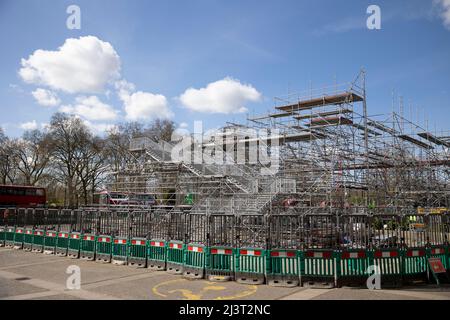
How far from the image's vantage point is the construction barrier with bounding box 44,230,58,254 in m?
15.7

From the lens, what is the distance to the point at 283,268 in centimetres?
960

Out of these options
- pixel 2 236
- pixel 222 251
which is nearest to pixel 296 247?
pixel 222 251

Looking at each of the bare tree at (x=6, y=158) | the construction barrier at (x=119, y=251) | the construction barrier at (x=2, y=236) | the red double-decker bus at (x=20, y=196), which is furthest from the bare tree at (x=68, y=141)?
the construction barrier at (x=119, y=251)

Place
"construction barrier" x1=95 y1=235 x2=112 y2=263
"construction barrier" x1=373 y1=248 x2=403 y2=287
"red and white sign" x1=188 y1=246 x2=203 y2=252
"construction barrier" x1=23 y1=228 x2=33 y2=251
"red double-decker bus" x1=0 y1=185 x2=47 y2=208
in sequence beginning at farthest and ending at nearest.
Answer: "red double-decker bus" x1=0 y1=185 x2=47 y2=208 → "construction barrier" x1=23 y1=228 x2=33 y2=251 → "construction barrier" x1=95 y1=235 x2=112 y2=263 → "red and white sign" x1=188 y1=246 x2=203 y2=252 → "construction barrier" x1=373 y1=248 x2=403 y2=287

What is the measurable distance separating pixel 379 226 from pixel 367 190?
1756cm

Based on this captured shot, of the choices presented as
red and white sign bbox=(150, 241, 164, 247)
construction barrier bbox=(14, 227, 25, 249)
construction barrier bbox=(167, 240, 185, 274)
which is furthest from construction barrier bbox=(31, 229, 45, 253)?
construction barrier bbox=(167, 240, 185, 274)

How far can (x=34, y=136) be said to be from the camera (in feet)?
195

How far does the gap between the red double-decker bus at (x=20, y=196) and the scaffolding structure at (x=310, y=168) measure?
11656 millimetres

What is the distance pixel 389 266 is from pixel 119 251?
9110mm

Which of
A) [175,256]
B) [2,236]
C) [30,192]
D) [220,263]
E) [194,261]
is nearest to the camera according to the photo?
[220,263]

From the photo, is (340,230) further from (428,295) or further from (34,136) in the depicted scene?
→ (34,136)

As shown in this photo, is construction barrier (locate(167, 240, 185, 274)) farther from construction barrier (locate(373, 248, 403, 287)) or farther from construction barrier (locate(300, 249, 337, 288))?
construction barrier (locate(373, 248, 403, 287))

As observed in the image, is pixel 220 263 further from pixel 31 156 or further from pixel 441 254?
pixel 31 156

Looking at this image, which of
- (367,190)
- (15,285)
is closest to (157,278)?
(15,285)
